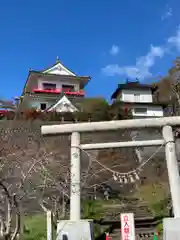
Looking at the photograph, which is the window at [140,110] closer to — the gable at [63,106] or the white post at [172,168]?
the gable at [63,106]

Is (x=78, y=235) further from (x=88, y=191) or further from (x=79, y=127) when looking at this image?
(x=88, y=191)

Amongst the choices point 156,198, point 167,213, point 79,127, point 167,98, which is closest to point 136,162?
point 156,198

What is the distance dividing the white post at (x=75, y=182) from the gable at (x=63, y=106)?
925 inches

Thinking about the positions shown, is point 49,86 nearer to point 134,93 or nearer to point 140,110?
point 134,93

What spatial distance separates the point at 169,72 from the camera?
27.3 metres

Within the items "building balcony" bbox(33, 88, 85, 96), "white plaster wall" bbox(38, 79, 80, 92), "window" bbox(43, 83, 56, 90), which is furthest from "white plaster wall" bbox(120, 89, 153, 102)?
"window" bbox(43, 83, 56, 90)

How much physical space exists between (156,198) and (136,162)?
567cm

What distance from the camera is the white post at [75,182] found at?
849cm

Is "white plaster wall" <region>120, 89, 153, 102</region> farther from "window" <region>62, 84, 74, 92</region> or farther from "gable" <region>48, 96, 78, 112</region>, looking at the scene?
"gable" <region>48, 96, 78, 112</region>

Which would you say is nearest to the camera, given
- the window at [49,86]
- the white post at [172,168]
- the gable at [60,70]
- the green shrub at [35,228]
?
the white post at [172,168]

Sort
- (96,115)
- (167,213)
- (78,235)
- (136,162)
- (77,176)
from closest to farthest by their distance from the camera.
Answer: (78,235) → (77,176) → (167,213) → (136,162) → (96,115)

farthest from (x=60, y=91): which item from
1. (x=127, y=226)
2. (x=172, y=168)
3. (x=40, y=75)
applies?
(x=127, y=226)

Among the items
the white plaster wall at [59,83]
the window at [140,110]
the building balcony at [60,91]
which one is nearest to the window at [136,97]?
the window at [140,110]

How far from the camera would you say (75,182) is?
28.7 ft
